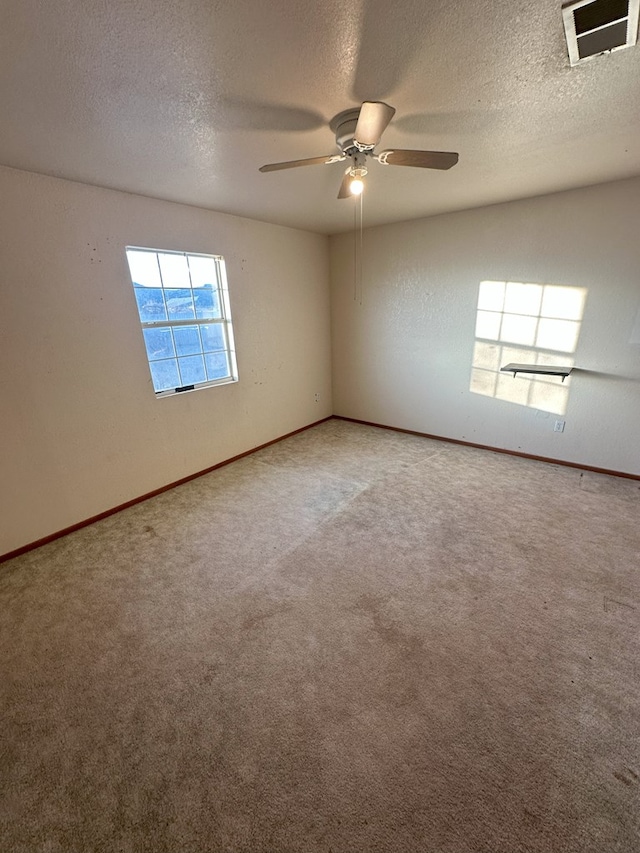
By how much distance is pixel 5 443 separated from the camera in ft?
7.27

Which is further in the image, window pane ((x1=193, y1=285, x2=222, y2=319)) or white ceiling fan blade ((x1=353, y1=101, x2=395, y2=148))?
window pane ((x1=193, y1=285, x2=222, y2=319))

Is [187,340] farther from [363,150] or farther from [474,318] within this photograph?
[474,318]

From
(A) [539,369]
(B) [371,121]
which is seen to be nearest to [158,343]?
(B) [371,121]

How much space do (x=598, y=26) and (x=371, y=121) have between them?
75 centimetres

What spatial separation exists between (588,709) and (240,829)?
136cm

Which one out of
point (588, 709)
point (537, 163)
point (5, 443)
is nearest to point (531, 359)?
point (537, 163)

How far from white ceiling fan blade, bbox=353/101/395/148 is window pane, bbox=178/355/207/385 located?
231 centimetres

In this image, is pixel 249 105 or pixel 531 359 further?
pixel 531 359

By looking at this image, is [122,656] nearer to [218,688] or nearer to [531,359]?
[218,688]

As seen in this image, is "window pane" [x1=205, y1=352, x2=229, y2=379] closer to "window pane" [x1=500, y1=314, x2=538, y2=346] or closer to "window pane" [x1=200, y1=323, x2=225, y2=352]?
"window pane" [x1=200, y1=323, x2=225, y2=352]

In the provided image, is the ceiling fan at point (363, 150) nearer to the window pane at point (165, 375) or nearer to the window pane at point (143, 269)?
the window pane at point (143, 269)

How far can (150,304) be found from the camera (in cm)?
288

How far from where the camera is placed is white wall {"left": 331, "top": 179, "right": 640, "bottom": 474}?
2.88m

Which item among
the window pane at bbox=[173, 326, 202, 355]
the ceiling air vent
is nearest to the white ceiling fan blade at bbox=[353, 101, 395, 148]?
Answer: the ceiling air vent
